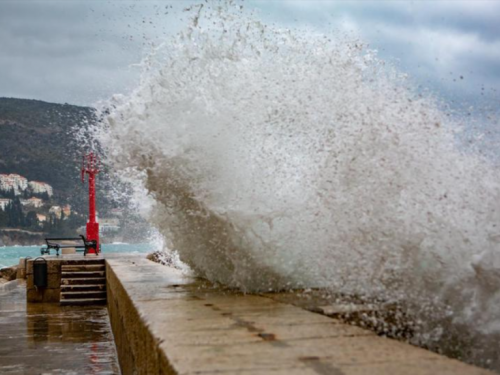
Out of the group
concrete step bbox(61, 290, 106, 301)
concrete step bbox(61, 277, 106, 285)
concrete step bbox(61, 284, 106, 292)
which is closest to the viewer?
concrete step bbox(61, 290, 106, 301)

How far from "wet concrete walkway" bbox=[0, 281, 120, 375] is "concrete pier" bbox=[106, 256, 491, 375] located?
236cm

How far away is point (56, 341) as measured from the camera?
742 centimetres

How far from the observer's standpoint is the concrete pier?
7.08 ft

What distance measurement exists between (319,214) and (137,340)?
1368 mm

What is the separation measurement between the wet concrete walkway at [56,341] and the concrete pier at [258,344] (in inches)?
93.0

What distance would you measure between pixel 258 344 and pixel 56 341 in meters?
5.44

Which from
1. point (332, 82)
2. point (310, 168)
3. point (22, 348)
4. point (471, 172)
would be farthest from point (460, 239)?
point (22, 348)

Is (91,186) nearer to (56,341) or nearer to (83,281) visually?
(83,281)

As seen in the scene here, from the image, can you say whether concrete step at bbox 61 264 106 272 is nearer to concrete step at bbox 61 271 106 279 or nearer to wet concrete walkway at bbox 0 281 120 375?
concrete step at bbox 61 271 106 279

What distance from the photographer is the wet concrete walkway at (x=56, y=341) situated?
602 centimetres

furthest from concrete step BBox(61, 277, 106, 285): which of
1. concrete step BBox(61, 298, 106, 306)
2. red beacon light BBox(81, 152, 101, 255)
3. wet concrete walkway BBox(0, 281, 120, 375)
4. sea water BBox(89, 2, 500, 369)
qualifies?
red beacon light BBox(81, 152, 101, 255)

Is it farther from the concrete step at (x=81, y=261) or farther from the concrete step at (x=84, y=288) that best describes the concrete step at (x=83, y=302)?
the concrete step at (x=81, y=261)

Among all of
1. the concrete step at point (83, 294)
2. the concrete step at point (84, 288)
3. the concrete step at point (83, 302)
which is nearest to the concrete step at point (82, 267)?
the concrete step at point (84, 288)

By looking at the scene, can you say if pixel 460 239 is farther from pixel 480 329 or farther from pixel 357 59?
pixel 357 59
